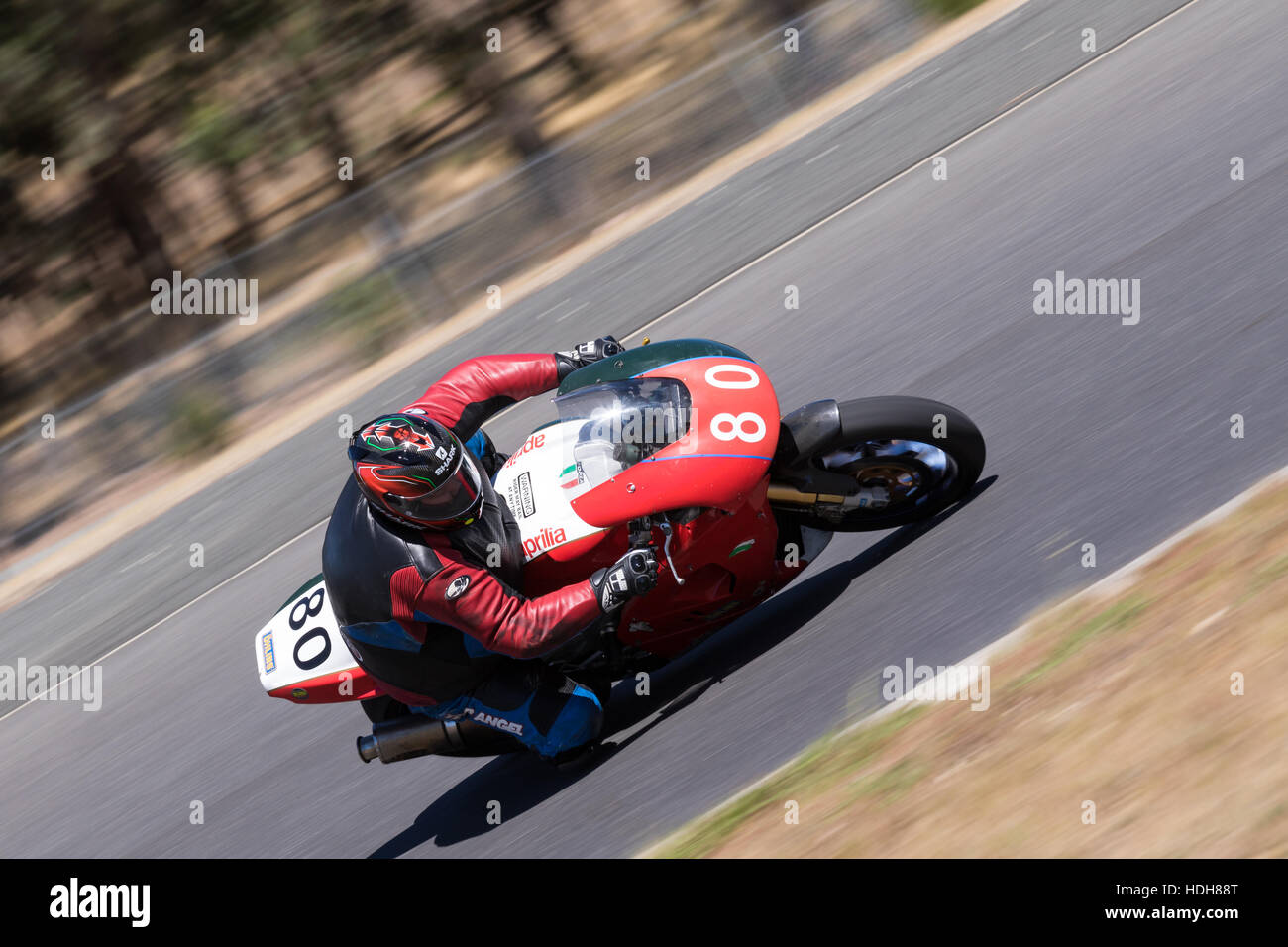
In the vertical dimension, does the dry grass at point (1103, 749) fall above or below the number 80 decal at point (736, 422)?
below

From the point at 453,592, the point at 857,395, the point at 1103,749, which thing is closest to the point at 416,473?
the point at 453,592

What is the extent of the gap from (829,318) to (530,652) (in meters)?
3.46

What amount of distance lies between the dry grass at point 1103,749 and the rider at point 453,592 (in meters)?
0.86

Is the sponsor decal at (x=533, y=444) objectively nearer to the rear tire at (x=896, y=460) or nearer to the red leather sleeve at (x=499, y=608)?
the red leather sleeve at (x=499, y=608)

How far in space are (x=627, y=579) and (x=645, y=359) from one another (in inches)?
35.5

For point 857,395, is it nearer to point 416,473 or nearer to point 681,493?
point 681,493

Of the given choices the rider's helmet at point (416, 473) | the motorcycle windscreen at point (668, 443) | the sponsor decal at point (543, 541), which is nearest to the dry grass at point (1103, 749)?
the motorcycle windscreen at point (668, 443)

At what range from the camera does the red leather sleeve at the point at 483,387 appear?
17.5 ft

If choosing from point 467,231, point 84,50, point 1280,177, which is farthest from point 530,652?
point 84,50

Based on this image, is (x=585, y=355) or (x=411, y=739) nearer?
(x=411, y=739)

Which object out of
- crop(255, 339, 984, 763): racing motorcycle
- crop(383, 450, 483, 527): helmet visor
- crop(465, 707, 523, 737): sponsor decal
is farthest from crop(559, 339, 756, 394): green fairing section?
crop(465, 707, 523, 737): sponsor decal

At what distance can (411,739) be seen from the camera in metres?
5.26

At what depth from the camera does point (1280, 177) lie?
6.58m
